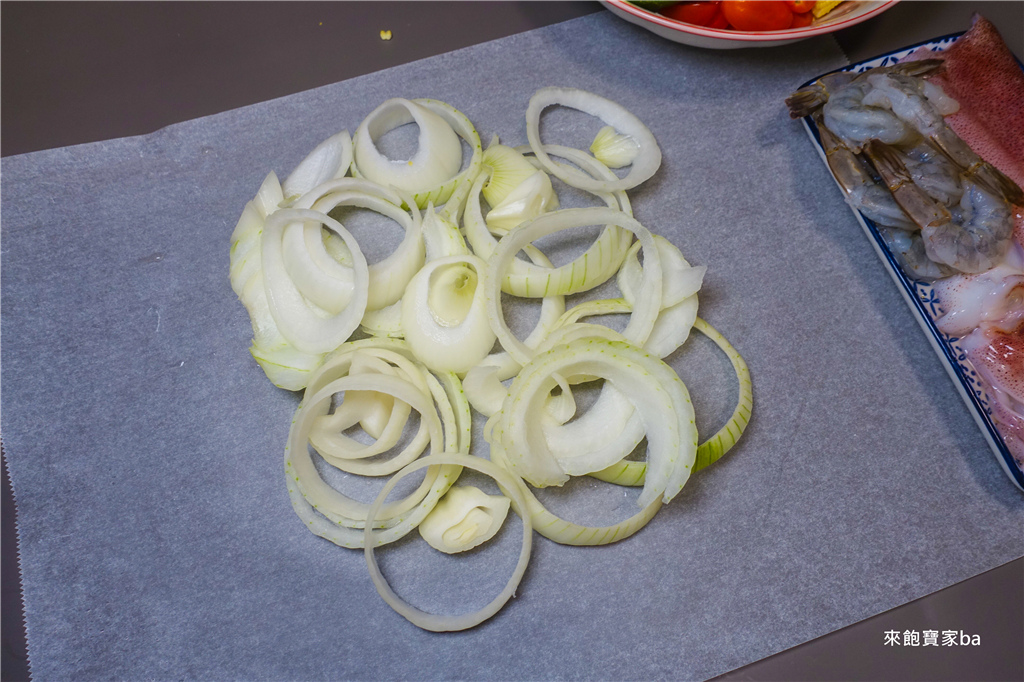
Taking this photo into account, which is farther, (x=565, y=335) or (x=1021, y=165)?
(x=1021, y=165)

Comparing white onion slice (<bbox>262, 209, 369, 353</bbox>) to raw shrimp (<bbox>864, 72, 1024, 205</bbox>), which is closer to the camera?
white onion slice (<bbox>262, 209, 369, 353</bbox>)

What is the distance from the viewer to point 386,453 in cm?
126

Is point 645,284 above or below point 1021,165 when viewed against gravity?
below

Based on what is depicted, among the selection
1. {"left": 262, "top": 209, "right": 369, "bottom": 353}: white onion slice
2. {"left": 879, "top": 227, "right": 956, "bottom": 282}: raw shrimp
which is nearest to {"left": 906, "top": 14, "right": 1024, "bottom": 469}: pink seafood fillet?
{"left": 879, "top": 227, "right": 956, "bottom": 282}: raw shrimp

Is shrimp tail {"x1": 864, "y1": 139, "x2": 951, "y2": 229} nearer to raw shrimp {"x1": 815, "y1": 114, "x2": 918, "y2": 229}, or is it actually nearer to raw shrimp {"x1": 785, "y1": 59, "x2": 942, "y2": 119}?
raw shrimp {"x1": 815, "y1": 114, "x2": 918, "y2": 229}

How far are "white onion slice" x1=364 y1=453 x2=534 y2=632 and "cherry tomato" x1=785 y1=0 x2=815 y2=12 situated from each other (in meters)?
1.10

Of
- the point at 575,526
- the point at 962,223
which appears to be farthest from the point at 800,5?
the point at 575,526

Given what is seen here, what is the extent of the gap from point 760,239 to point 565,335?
50 cm

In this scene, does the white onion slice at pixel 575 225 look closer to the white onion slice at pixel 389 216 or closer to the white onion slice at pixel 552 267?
the white onion slice at pixel 552 267

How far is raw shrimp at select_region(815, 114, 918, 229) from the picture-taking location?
131 centimetres

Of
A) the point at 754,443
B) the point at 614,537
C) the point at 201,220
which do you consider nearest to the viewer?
the point at 614,537

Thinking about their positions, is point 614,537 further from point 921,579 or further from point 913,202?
point 913,202

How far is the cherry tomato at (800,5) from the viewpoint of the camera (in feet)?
4.64

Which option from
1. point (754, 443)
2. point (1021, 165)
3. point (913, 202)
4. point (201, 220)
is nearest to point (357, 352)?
point (201, 220)
